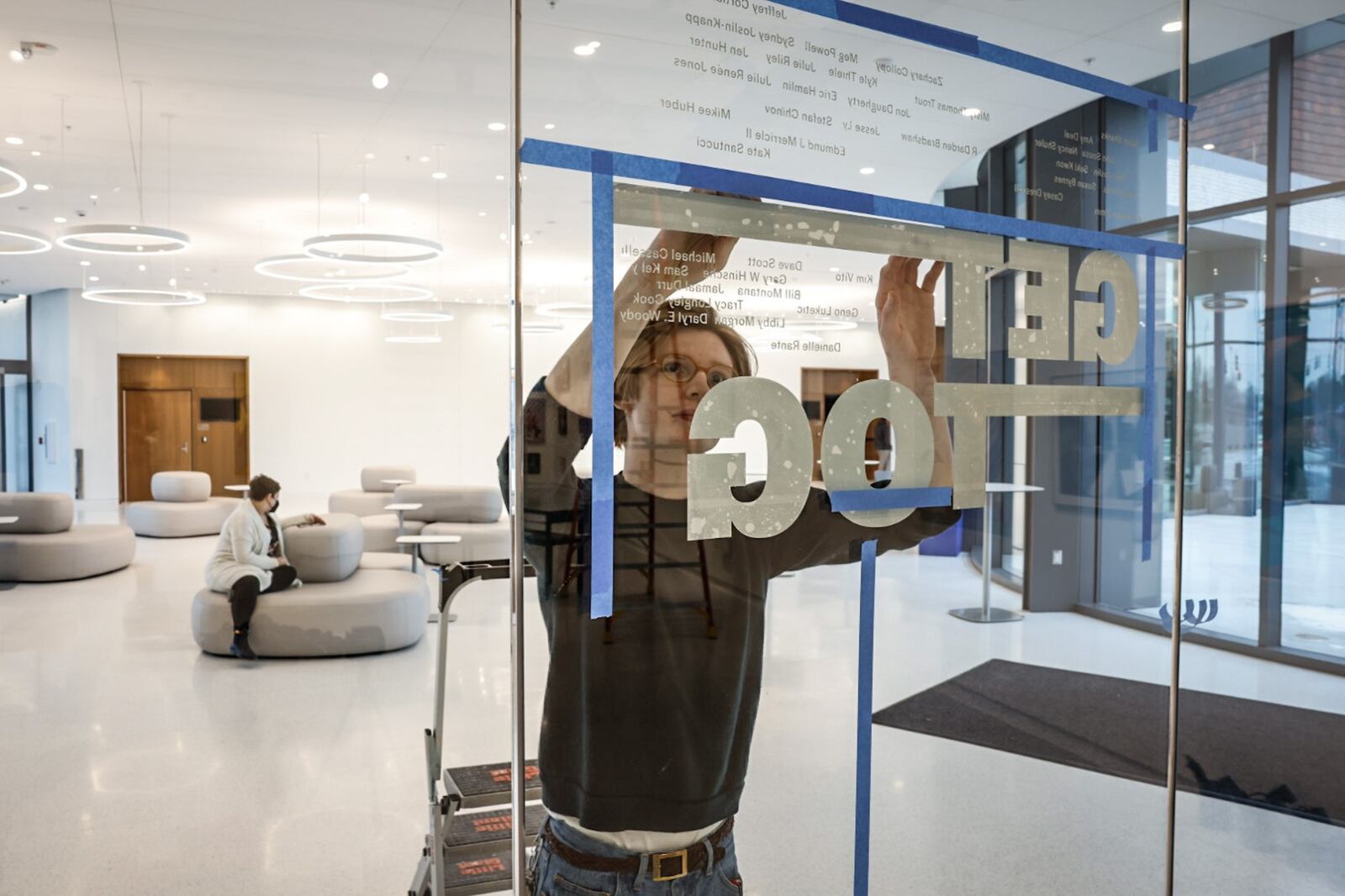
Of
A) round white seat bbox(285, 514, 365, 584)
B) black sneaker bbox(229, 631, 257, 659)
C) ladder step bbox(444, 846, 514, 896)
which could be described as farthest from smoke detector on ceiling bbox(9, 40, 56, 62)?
ladder step bbox(444, 846, 514, 896)

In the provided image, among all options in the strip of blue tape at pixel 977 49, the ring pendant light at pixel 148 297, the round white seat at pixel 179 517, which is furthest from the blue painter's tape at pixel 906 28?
the round white seat at pixel 179 517

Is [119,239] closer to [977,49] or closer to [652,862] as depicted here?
[977,49]

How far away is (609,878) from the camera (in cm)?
131

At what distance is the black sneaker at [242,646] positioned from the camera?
5625 mm

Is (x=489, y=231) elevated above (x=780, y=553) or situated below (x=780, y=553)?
above

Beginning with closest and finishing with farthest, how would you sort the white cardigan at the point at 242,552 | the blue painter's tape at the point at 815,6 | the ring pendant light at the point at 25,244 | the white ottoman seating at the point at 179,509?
1. the blue painter's tape at the point at 815,6
2. the ring pendant light at the point at 25,244
3. the white cardigan at the point at 242,552
4. the white ottoman seating at the point at 179,509

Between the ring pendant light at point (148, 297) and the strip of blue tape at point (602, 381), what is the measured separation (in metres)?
6.69

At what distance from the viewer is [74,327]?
6387 millimetres

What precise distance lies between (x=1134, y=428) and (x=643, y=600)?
1.40 metres

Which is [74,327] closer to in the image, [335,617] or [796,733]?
[335,617]

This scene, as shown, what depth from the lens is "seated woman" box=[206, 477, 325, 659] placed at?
5.63 metres

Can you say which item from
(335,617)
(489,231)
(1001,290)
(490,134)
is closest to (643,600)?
(1001,290)

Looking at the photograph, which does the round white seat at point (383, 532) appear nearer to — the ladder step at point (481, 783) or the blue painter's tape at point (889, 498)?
the ladder step at point (481, 783)

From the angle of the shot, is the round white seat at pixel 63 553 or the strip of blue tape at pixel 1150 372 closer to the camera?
the strip of blue tape at pixel 1150 372
